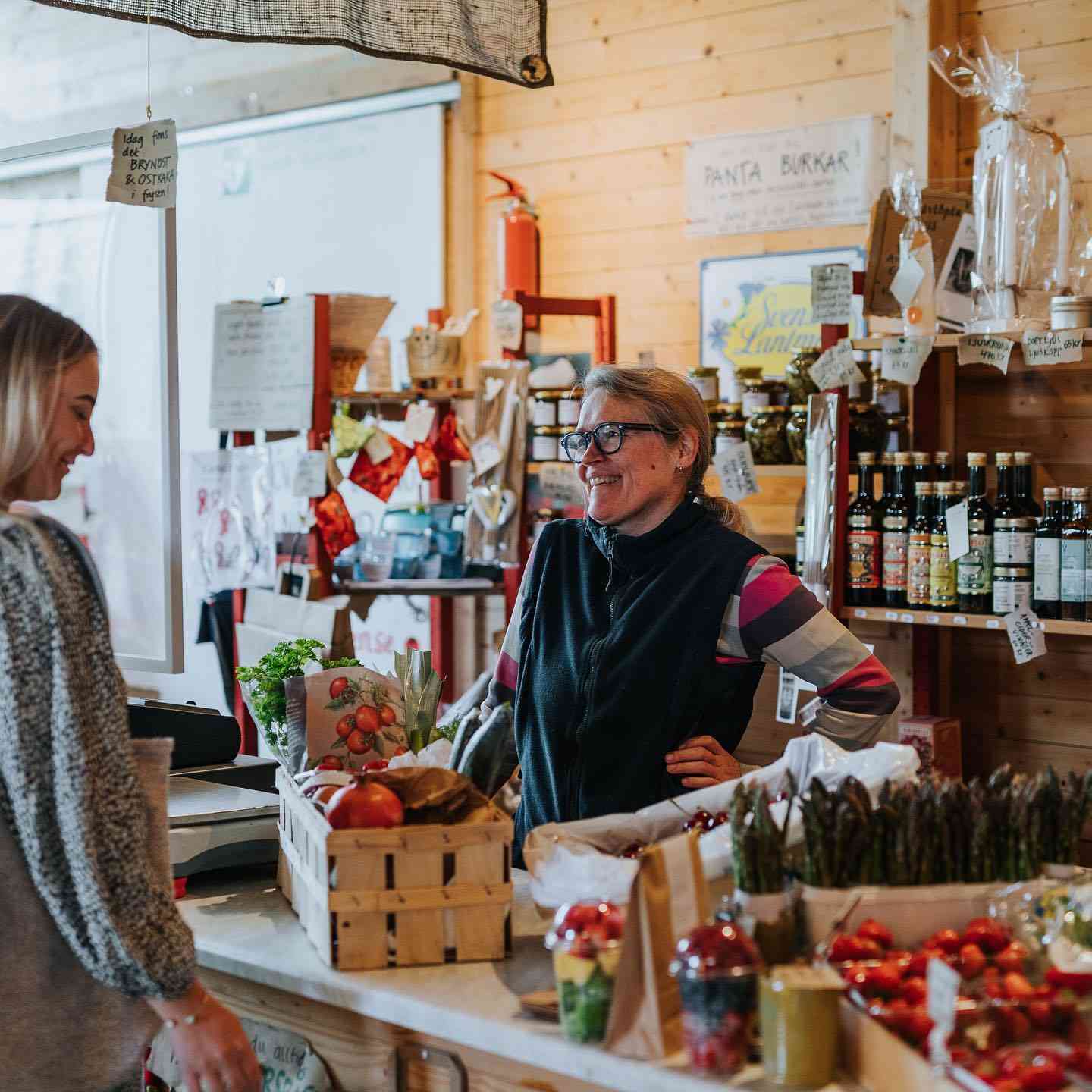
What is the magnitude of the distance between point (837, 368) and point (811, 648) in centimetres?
129

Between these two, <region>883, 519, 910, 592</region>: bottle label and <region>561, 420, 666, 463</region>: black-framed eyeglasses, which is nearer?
<region>561, 420, 666, 463</region>: black-framed eyeglasses

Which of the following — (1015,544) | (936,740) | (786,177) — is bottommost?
(936,740)

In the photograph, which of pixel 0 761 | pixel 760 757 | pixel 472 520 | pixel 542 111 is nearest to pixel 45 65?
pixel 542 111

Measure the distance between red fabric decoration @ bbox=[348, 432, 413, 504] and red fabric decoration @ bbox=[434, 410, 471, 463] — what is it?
4.5 inches

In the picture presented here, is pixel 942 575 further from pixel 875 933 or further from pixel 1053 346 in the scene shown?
pixel 875 933

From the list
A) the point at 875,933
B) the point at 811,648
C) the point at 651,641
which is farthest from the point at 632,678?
the point at 875,933

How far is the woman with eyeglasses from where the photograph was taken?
2.24m

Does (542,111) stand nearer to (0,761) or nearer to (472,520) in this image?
(472,520)

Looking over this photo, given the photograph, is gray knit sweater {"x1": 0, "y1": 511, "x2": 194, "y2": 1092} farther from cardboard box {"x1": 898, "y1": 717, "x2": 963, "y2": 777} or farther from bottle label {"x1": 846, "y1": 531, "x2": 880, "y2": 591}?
cardboard box {"x1": 898, "y1": 717, "x2": 963, "y2": 777}

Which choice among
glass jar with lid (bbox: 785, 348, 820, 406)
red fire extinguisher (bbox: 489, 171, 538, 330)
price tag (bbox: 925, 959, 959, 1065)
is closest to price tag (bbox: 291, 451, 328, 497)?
red fire extinguisher (bbox: 489, 171, 538, 330)

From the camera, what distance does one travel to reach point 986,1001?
4.17 feet

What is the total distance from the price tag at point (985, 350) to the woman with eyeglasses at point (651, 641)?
1057 millimetres

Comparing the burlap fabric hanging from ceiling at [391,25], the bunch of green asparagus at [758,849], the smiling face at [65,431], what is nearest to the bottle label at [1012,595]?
the burlap fabric hanging from ceiling at [391,25]

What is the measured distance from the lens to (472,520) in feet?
13.5
